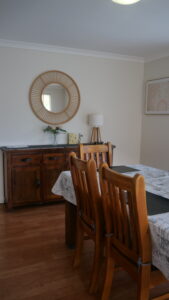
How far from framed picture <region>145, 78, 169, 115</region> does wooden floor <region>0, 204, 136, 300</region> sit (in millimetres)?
2468

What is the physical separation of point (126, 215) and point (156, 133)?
322 centimetres

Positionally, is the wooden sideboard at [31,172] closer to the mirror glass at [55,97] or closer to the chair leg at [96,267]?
the mirror glass at [55,97]

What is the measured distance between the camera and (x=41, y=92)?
3.88 meters

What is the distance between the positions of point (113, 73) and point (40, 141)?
5.72 ft

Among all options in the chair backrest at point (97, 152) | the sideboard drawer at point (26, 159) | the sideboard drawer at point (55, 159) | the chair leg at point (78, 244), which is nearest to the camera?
the chair leg at point (78, 244)

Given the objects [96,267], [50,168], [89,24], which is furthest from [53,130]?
[96,267]

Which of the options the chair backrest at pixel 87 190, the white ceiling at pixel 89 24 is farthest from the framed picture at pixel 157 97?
the chair backrest at pixel 87 190

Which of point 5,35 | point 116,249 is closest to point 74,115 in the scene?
point 5,35

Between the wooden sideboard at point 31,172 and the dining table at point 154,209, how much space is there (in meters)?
1.17

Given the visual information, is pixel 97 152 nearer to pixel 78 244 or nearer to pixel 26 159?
pixel 78 244

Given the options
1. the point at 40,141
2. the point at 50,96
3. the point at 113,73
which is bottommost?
the point at 40,141

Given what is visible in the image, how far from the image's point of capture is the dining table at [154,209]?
1.30 m

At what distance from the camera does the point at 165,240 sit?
4.18 ft

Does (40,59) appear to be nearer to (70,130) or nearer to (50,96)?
Answer: (50,96)
